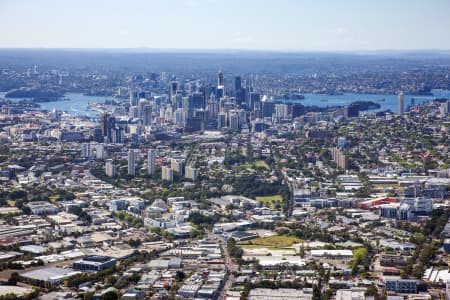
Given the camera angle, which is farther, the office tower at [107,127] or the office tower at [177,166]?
the office tower at [107,127]

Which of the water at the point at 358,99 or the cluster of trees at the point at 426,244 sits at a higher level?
the cluster of trees at the point at 426,244

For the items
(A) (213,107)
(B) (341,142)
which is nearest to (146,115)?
(A) (213,107)

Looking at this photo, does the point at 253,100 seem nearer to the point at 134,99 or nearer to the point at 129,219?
the point at 134,99

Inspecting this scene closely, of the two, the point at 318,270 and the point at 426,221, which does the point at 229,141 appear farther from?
the point at 318,270

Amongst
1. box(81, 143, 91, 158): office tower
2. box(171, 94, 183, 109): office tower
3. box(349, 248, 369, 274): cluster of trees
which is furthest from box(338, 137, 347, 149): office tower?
box(349, 248, 369, 274): cluster of trees

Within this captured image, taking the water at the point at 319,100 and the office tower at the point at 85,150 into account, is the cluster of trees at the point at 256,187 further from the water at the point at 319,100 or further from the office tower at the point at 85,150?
the water at the point at 319,100

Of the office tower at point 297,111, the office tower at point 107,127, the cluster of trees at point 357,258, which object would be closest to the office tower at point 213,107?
the office tower at point 297,111

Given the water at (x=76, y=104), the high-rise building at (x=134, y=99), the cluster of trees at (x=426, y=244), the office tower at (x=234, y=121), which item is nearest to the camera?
the cluster of trees at (x=426, y=244)

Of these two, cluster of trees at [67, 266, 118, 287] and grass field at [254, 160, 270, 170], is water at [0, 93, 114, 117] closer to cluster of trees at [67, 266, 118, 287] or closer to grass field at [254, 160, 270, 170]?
grass field at [254, 160, 270, 170]
